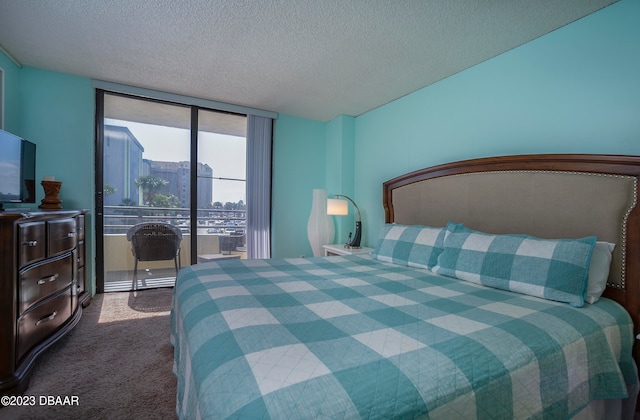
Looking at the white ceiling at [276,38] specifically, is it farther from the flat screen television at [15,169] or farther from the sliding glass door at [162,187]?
the flat screen television at [15,169]

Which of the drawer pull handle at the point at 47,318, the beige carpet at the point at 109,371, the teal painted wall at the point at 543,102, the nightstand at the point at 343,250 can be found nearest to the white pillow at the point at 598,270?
the teal painted wall at the point at 543,102

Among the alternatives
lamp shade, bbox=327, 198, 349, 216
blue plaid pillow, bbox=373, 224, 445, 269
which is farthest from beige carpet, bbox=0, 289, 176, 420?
lamp shade, bbox=327, 198, 349, 216

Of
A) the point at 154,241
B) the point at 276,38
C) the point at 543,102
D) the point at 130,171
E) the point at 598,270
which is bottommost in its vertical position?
the point at 154,241

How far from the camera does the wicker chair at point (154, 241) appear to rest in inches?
132

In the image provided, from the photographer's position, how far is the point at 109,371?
1.82 m

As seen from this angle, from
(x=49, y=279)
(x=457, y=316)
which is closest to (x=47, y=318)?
(x=49, y=279)

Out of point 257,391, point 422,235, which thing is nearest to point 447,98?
point 422,235

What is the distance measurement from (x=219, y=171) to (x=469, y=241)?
3210 mm

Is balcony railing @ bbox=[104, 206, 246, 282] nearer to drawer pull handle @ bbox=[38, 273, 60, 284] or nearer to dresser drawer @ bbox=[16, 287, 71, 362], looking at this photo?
dresser drawer @ bbox=[16, 287, 71, 362]

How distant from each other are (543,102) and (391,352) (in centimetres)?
218

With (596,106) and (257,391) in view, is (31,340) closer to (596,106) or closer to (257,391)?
(257,391)

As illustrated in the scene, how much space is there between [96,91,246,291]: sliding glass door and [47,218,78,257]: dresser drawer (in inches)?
39.9

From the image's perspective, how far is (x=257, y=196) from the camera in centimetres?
399

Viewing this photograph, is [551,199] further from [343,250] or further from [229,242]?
[229,242]
